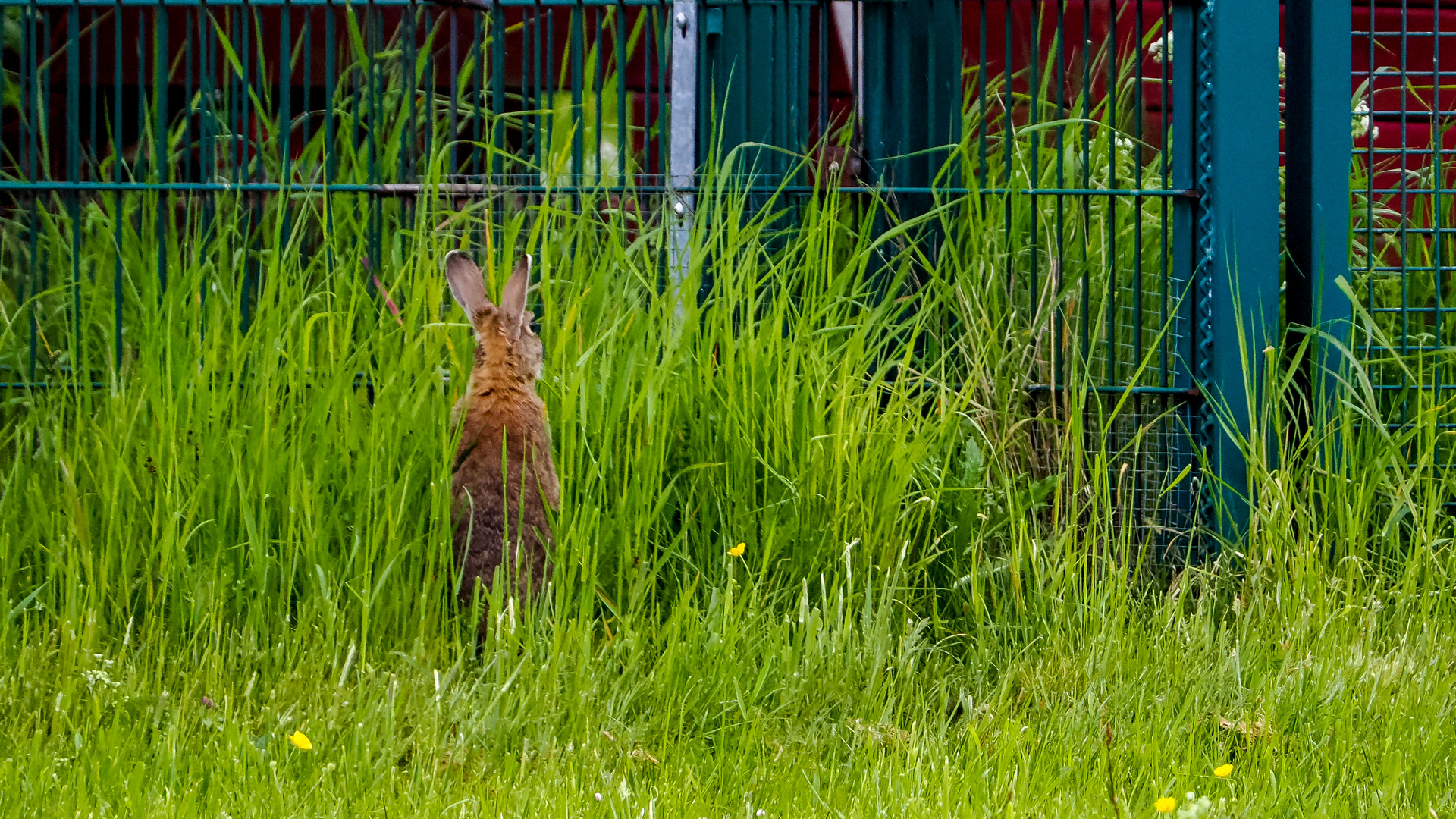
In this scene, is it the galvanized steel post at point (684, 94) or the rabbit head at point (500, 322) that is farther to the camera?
the galvanized steel post at point (684, 94)

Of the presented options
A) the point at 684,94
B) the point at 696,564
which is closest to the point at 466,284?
the point at 696,564

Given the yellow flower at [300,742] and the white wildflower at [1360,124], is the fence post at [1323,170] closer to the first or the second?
the white wildflower at [1360,124]

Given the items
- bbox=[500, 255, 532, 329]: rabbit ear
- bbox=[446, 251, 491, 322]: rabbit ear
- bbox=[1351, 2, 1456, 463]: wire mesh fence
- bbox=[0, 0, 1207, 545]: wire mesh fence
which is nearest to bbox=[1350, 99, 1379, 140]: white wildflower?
bbox=[1351, 2, 1456, 463]: wire mesh fence

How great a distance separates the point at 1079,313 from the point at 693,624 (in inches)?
56.2

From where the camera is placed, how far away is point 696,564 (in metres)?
3.20

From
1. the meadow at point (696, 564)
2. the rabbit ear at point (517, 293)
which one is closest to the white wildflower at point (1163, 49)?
the meadow at point (696, 564)

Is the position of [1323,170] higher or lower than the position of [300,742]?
higher

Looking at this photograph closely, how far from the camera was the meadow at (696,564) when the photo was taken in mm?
2451

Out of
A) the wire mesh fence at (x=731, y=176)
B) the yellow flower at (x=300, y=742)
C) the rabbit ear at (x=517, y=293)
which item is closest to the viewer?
the yellow flower at (x=300, y=742)

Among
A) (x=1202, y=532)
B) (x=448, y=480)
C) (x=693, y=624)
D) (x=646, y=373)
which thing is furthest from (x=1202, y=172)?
(x=448, y=480)

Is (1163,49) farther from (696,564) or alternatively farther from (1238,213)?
(696,564)

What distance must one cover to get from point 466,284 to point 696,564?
0.81m

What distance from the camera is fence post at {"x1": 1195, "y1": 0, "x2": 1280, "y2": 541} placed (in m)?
3.65

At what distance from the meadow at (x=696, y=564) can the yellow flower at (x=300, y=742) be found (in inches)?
1.7
